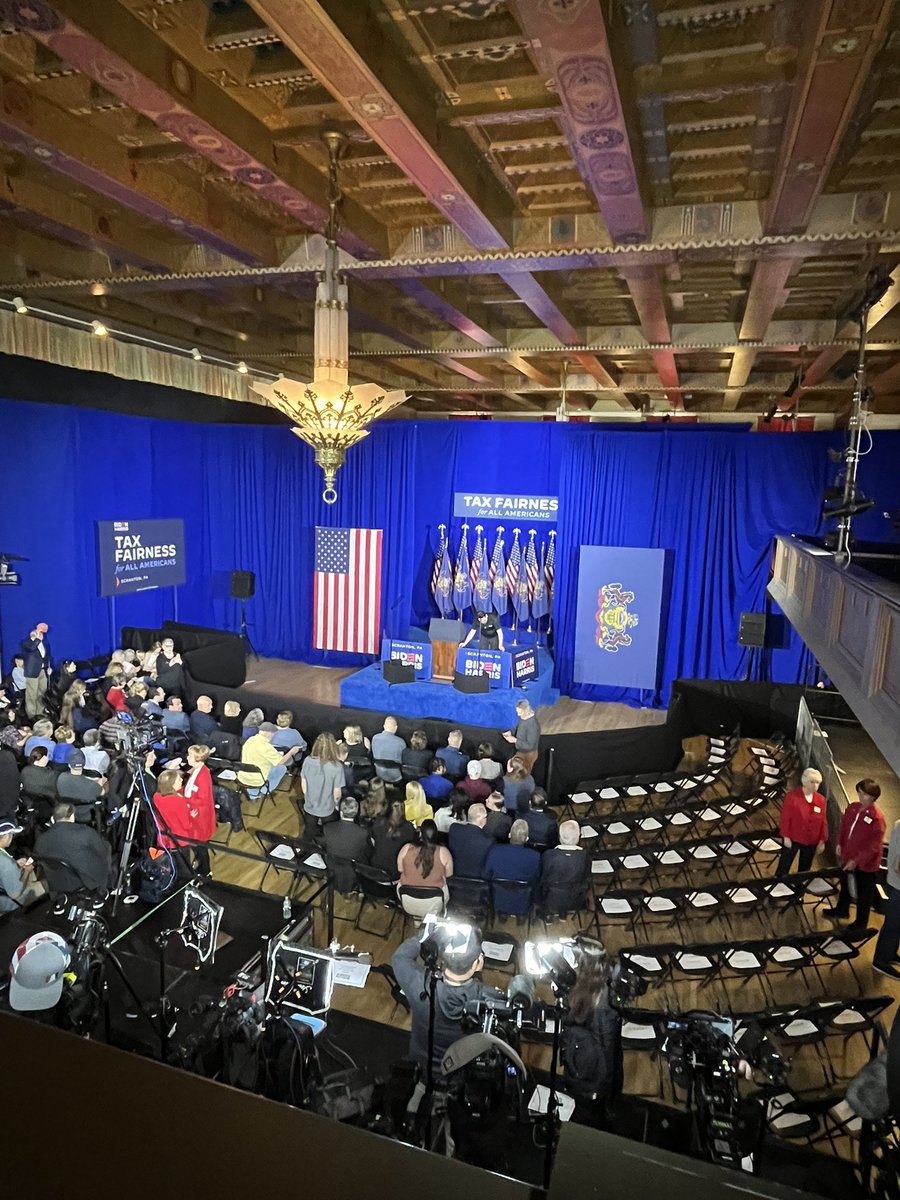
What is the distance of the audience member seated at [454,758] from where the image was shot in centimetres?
748

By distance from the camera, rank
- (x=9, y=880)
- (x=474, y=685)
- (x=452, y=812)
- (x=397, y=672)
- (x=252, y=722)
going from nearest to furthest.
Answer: (x=9, y=880), (x=452, y=812), (x=252, y=722), (x=474, y=685), (x=397, y=672)

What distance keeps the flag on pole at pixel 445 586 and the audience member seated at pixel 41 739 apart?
645 cm

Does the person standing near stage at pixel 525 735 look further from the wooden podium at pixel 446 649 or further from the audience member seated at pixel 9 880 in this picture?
the audience member seated at pixel 9 880

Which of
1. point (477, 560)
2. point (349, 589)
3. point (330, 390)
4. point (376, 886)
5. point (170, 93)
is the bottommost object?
point (376, 886)

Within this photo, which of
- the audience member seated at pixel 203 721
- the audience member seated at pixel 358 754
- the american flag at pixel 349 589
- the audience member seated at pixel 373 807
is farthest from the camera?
the american flag at pixel 349 589

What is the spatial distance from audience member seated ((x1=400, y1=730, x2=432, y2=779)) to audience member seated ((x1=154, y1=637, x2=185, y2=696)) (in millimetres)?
4020

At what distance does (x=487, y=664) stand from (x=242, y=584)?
5.78m

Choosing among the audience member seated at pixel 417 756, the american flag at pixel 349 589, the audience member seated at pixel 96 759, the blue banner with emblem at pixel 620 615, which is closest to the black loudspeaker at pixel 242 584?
the american flag at pixel 349 589

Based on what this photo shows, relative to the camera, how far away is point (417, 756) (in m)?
7.65

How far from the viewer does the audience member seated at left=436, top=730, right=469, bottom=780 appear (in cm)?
748

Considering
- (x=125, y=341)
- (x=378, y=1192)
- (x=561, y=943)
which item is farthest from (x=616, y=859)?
→ (x=125, y=341)

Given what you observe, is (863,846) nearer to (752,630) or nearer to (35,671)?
(752,630)

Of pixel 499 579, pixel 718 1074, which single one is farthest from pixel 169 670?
pixel 718 1074

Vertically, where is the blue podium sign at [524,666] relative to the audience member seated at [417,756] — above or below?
above
